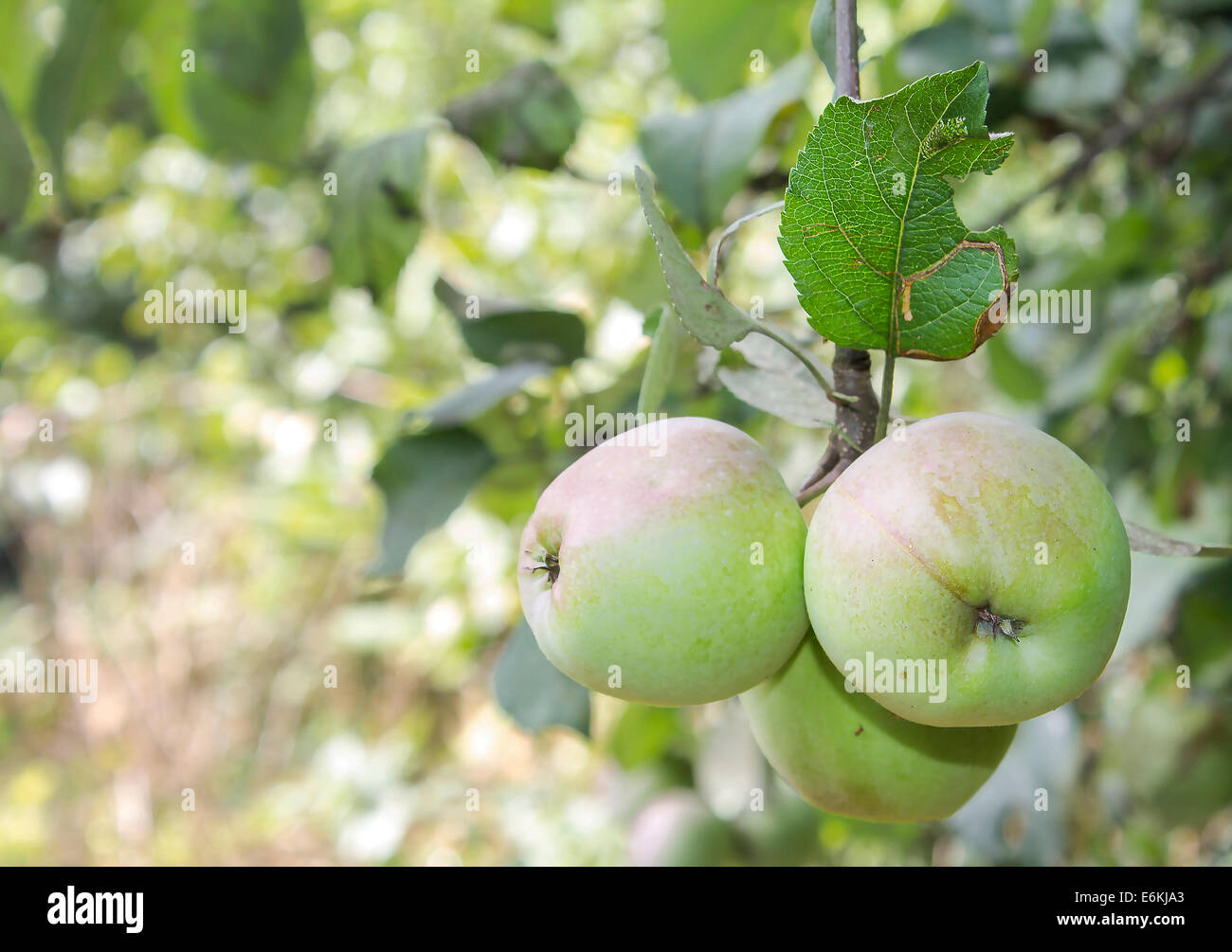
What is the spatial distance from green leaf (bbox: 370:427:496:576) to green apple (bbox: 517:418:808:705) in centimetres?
37

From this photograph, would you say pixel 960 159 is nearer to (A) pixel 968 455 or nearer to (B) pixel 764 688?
(A) pixel 968 455

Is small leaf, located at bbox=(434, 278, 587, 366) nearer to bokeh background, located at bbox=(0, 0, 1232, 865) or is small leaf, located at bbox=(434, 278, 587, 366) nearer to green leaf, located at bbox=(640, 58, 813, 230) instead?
bokeh background, located at bbox=(0, 0, 1232, 865)

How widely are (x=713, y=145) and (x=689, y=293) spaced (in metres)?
0.43

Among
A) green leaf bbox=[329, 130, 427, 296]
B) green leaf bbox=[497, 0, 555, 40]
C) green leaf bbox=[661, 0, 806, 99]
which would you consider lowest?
green leaf bbox=[329, 130, 427, 296]

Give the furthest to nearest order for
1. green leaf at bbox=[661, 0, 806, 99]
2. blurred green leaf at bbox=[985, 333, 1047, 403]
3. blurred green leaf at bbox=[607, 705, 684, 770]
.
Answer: blurred green leaf at bbox=[985, 333, 1047, 403]
blurred green leaf at bbox=[607, 705, 684, 770]
green leaf at bbox=[661, 0, 806, 99]

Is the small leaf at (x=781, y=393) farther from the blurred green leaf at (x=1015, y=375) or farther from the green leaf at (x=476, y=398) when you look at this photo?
the blurred green leaf at (x=1015, y=375)

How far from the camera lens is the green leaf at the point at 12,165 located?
79 centimetres

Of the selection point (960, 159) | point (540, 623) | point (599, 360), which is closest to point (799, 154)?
point (960, 159)

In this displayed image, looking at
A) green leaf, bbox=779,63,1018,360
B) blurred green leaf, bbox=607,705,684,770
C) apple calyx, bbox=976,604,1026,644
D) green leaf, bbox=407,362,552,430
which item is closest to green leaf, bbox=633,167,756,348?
green leaf, bbox=779,63,1018,360

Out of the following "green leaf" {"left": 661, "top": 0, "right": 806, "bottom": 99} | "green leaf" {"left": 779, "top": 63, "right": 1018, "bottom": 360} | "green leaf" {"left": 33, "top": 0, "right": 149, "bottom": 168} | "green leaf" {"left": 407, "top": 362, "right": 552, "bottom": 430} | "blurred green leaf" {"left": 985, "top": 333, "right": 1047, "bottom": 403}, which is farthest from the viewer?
"blurred green leaf" {"left": 985, "top": 333, "right": 1047, "bottom": 403}

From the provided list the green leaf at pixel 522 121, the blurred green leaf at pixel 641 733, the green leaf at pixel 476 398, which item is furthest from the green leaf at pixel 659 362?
the blurred green leaf at pixel 641 733

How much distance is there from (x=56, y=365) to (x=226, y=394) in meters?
0.33

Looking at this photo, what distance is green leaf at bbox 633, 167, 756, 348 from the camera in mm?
387

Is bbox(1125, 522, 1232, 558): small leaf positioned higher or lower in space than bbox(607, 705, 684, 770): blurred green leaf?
higher
